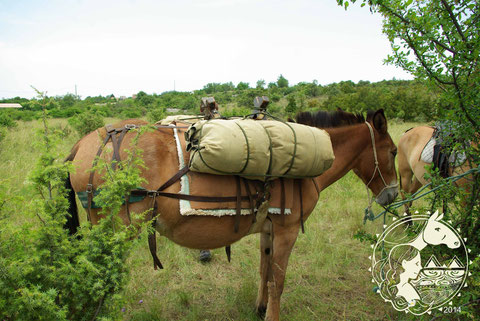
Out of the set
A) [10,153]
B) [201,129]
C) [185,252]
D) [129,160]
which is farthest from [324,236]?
[10,153]

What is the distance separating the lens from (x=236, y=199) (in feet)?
8.01

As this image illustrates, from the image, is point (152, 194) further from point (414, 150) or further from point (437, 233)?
point (414, 150)

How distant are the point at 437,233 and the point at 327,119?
1.52m

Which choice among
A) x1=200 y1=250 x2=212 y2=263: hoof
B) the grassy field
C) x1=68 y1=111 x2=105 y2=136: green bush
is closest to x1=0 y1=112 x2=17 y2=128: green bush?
x1=68 y1=111 x2=105 y2=136: green bush

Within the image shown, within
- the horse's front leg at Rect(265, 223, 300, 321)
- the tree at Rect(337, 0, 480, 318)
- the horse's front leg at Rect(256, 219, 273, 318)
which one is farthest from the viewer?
the horse's front leg at Rect(256, 219, 273, 318)

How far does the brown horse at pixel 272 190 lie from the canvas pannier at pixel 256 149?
0.25 meters

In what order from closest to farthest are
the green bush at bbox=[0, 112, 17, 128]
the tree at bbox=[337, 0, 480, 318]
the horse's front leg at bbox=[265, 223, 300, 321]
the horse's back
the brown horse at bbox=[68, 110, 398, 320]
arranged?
the tree at bbox=[337, 0, 480, 318]
the brown horse at bbox=[68, 110, 398, 320]
the horse's front leg at bbox=[265, 223, 300, 321]
the horse's back
the green bush at bbox=[0, 112, 17, 128]

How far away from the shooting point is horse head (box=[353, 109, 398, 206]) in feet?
10.6

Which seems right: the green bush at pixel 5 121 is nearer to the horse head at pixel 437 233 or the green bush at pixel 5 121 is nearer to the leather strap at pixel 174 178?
the leather strap at pixel 174 178

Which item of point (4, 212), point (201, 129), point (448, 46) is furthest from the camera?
point (201, 129)

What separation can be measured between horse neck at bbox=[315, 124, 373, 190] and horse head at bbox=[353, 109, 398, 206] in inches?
3.0

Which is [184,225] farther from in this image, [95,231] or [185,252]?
[185,252]

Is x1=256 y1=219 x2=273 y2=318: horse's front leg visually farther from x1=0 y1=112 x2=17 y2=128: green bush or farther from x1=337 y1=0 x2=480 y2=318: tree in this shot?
x1=0 y1=112 x2=17 y2=128: green bush

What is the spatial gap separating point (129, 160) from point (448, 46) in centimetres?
216
